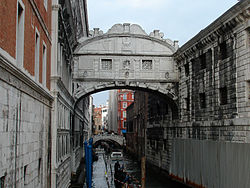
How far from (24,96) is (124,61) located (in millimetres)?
14892

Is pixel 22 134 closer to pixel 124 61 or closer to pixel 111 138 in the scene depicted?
pixel 124 61

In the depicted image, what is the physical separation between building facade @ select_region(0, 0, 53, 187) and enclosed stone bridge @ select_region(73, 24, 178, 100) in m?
10.2

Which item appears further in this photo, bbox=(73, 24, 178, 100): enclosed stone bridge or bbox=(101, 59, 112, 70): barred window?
bbox=(101, 59, 112, 70): barred window

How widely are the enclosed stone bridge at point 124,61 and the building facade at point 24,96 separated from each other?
33.5 feet

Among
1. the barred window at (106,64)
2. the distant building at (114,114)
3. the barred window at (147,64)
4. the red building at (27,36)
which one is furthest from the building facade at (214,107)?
the distant building at (114,114)

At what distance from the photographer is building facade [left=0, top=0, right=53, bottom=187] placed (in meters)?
5.70

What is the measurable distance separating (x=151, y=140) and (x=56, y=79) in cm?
1946

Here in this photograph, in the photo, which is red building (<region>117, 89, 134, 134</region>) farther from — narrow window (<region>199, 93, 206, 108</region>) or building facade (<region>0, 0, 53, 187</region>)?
building facade (<region>0, 0, 53, 187</region>)

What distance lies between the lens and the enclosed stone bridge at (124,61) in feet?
71.7

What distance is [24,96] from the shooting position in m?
7.39

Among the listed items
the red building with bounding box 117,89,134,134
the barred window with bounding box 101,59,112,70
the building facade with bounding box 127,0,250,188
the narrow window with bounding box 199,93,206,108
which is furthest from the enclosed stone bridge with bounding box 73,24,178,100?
the red building with bounding box 117,89,134,134

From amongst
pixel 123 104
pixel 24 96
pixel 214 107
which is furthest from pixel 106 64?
pixel 123 104

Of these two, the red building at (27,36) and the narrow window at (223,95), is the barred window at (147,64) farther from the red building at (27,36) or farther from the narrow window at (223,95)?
the red building at (27,36)

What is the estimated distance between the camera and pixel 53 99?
12.0 metres
